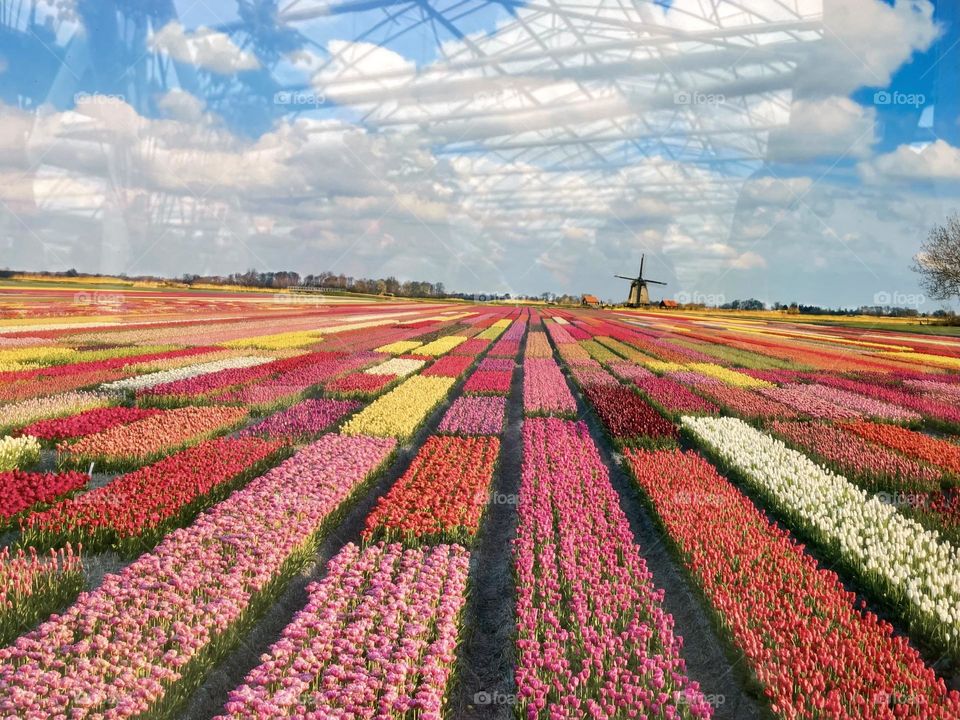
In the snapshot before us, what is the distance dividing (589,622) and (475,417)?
8566 mm

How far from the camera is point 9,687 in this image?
4078 millimetres

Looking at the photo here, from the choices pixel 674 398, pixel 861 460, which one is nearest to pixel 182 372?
pixel 674 398

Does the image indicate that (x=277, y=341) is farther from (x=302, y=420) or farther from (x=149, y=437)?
(x=149, y=437)

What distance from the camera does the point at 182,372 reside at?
733 inches

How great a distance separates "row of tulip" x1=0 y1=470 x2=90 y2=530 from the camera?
24.0 ft

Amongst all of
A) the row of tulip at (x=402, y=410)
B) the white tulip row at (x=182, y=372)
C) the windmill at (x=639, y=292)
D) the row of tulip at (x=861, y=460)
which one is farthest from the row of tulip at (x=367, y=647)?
the windmill at (x=639, y=292)

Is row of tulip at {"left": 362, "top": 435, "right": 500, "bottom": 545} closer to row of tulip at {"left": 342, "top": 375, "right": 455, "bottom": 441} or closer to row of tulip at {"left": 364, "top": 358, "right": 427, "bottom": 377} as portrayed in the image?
row of tulip at {"left": 342, "top": 375, "right": 455, "bottom": 441}

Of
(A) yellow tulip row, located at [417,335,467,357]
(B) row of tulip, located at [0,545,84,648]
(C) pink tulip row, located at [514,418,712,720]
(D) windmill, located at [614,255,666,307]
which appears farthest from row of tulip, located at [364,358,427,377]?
(D) windmill, located at [614,255,666,307]

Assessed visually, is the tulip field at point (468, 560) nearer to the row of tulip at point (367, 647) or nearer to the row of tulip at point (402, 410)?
the row of tulip at point (367, 647)

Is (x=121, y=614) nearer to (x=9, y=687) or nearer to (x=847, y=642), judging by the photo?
(x=9, y=687)

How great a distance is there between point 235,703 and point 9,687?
1.71 m

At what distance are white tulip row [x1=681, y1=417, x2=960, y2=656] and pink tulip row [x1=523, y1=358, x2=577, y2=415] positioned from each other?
183 inches

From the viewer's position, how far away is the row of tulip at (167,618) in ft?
13.6

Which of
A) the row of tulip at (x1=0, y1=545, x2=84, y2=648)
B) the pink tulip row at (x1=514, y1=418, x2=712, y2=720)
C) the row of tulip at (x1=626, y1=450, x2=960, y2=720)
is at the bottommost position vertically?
the row of tulip at (x1=0, y1=545, x2=84, y2=648)
